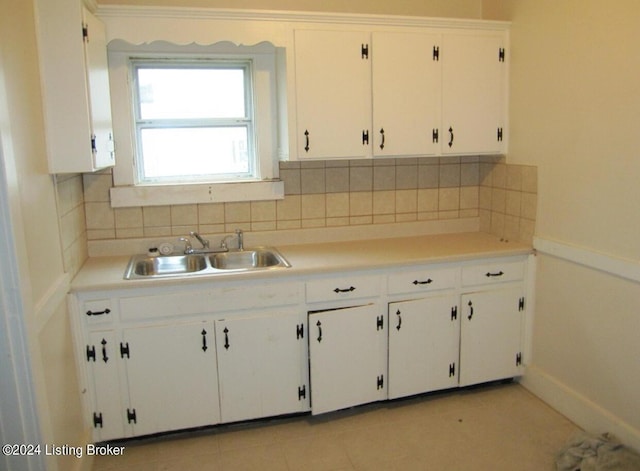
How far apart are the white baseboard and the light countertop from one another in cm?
76

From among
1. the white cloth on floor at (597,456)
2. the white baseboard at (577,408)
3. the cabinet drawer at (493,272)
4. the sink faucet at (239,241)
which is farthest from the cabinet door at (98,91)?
the white baseboard at (577,408)

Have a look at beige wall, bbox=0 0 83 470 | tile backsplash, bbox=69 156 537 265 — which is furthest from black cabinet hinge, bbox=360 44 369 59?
beige wall, bbox=0 0 83 470

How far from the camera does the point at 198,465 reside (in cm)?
250

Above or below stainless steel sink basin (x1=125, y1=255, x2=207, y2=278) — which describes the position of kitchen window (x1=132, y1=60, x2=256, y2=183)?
above

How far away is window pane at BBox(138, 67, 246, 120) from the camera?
3.05 meters

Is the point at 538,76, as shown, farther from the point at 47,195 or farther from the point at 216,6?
the point at 47,195

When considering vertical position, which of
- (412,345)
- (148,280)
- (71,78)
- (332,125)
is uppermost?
(71,78)

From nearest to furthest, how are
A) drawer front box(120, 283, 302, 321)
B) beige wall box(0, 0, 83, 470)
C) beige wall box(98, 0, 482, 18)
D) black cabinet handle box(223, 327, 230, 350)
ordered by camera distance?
beige wall box(0, 0, 83, 470) < drawer front box(120, 283, 302, 321) < black cabinet handle box(223, 327, 230, 350) < beige wall box(98, 0, 482, 18)

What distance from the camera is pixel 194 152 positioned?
3162mm

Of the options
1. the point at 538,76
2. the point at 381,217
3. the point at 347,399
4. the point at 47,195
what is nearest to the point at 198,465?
the point at 347,399

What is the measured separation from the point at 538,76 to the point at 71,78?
7.92 feet

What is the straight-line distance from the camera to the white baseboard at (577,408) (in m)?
2.50

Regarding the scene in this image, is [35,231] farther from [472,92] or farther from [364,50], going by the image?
[472,92]

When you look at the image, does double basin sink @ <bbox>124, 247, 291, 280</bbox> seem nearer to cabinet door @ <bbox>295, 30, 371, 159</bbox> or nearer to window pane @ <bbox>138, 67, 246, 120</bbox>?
cabinet door @ <bbox>295, 30, 371, 159</bbox>
